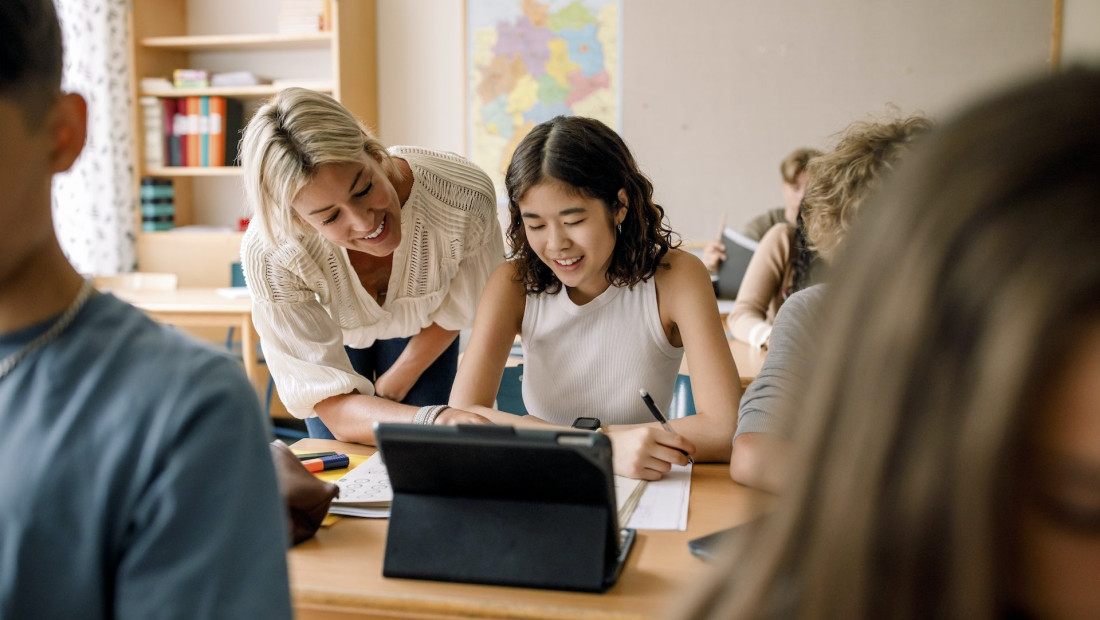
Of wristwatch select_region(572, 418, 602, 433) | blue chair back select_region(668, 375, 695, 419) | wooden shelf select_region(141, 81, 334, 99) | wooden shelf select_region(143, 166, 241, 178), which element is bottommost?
blue chair back select_region(668, 375, 695, 419)

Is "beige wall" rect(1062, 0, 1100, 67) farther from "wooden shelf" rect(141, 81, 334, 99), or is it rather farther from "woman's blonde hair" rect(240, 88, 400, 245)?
"woman's blonde hair" rect(240, 88, 400, 245)

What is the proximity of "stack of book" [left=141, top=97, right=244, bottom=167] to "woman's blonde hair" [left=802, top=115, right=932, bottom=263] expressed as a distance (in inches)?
149

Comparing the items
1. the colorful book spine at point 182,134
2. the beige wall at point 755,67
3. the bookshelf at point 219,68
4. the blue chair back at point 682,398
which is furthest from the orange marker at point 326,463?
the colorful book spine at point 182,134

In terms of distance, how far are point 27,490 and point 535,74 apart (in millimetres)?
4295

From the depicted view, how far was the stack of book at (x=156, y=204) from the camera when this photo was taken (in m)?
4.72

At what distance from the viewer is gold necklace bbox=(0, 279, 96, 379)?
67 centimetres

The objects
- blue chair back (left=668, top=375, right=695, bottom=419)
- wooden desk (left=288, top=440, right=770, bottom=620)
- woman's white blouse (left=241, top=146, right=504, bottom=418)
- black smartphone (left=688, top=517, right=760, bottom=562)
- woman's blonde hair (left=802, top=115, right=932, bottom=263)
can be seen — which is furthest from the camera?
blue chair back (left=668, top=375, right=695, bottom=419)

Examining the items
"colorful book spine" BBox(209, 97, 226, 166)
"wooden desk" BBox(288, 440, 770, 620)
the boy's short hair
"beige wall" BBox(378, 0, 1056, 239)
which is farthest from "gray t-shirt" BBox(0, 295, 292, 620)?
"colorful book spine" BBox(209, 97, 226, 166)

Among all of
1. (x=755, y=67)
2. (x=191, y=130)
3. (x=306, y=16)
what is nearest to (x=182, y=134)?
(x=191, y=130)

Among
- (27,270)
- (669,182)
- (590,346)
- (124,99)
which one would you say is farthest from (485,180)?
(124,99)

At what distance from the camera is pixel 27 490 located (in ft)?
2.08

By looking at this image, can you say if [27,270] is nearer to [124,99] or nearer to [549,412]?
[549,412]

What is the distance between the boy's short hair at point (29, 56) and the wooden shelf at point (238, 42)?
13.1ft

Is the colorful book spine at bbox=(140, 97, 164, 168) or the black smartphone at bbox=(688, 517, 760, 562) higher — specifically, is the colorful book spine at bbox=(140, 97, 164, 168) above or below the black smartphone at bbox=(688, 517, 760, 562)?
above
